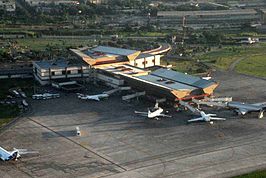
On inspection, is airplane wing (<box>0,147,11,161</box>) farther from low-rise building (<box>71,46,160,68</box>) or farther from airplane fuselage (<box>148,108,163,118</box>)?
low-rise building (<box>71,46,160,68</box>)

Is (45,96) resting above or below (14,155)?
above

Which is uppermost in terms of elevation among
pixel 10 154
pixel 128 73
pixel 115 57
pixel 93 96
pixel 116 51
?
pixel 116 51

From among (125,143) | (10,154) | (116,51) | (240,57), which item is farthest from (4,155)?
(240,57)

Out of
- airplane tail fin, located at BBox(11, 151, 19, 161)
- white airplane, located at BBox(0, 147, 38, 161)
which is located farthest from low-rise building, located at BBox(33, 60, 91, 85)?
airplane tail fin, located at BBox(11, 151, 19, 161)

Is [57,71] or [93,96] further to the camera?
[57,71]

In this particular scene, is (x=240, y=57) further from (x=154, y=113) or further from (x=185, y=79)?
(x=154, y=113)

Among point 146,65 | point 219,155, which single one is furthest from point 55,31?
point 219,155

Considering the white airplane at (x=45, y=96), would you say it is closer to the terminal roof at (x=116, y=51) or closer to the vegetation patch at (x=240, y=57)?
the terminal roof at (x=116, y=51)

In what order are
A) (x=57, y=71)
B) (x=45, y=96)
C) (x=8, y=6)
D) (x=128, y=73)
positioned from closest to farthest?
(x=45, y=96) < (x=128, y=73) < (x=57, y=71) < (x=8, y=6)
